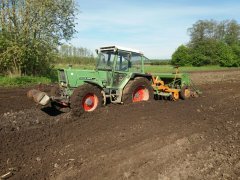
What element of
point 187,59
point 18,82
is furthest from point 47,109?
point 187,59

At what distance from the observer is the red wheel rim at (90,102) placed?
8164mm

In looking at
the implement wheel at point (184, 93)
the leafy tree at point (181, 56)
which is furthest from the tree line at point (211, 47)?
the implement wheel at point (184, 93)

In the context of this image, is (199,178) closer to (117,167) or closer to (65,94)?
(117,167)

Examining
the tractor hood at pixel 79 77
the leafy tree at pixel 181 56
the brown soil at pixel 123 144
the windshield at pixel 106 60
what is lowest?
the brown soil at pixel 123 144

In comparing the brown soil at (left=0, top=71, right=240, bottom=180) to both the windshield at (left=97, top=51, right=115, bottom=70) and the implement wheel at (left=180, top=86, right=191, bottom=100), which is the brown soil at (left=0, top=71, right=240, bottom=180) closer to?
the windshield at (left=97, top=51, right=115, bottom=70)

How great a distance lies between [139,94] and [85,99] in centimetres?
250

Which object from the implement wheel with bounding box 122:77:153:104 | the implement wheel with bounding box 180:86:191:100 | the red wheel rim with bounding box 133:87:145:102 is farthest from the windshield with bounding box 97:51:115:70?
the implement wheel with bounding box 180:86:191:100

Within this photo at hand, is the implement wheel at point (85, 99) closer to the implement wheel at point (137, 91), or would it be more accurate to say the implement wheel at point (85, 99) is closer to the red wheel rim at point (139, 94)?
A: the implement wheel at point (137, 91)

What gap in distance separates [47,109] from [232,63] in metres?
56.9

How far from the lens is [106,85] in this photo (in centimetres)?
917

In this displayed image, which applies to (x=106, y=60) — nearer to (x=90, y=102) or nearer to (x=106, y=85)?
(x=106, y=85)

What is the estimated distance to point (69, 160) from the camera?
4.89m

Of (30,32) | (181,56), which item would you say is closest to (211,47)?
(181,56)

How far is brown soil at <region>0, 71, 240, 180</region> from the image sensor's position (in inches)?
176
